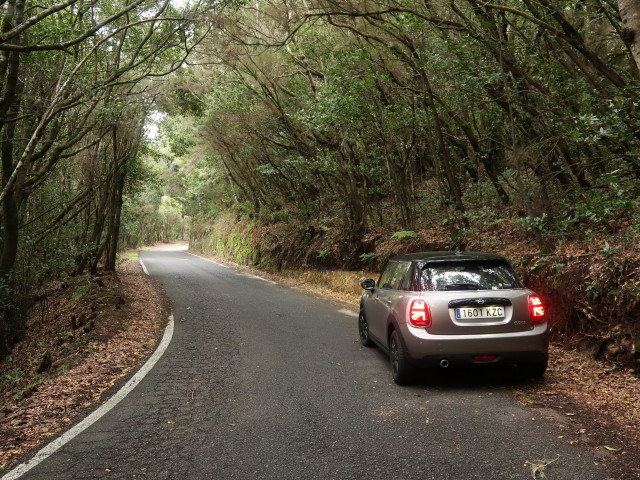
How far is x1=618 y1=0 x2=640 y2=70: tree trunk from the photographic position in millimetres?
4453

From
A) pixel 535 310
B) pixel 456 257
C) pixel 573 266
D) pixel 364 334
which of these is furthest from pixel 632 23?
pixel 364 334

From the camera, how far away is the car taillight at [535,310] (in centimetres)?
505

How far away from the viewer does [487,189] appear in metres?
14.3

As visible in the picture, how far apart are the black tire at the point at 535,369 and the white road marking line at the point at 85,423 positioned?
4812mm

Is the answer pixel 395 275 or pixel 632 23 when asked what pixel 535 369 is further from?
pixel 632 23

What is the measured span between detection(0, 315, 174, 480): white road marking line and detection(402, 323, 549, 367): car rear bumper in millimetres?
3540

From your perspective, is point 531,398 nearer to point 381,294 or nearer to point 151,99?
point 381,294

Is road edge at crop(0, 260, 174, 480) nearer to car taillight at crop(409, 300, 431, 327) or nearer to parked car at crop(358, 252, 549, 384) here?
parked car at crop(358, 252, 549, 384)

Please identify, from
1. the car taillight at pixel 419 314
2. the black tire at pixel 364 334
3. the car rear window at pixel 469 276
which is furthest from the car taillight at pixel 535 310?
the black tire at pixel 364 334

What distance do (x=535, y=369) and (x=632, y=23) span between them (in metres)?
3.88

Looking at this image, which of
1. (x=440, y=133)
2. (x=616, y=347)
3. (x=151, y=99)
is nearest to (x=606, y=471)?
(x=616, y=347)

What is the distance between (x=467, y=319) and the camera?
5008 millimetres

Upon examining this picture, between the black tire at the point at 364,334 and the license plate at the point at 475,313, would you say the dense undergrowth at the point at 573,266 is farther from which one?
the black tire at the point at 364,334

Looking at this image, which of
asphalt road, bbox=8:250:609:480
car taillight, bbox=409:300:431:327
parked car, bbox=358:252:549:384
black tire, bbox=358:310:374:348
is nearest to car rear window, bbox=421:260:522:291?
parked car, bbox=358:252:549:384
